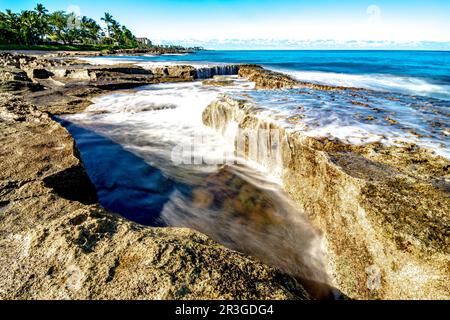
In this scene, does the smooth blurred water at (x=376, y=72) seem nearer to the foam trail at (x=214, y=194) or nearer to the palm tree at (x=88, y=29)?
the foam trail at (x=214, y=194)

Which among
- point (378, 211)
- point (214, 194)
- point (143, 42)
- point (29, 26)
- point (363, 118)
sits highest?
point (29, 26)

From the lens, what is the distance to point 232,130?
21.8ft

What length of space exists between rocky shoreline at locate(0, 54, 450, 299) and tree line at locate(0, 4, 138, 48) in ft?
282

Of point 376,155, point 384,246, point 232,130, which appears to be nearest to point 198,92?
point 232,130

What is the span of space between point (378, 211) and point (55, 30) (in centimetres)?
11018

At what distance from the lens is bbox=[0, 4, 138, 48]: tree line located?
218ft

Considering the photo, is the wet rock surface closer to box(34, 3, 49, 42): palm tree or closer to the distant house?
box(34, 3, 49, 42): palm tree

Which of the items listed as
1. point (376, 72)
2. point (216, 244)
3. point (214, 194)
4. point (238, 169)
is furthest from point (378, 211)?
point (376, 72)

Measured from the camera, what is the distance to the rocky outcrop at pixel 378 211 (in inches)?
82.0

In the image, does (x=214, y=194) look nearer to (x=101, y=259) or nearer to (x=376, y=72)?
(x=101, y=259)

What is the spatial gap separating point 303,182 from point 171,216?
2.26 m

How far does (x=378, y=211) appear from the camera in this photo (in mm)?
2422

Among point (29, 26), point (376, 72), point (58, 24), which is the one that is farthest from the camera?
point (58, 24)

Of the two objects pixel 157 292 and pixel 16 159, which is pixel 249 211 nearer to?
pixel 157 292
